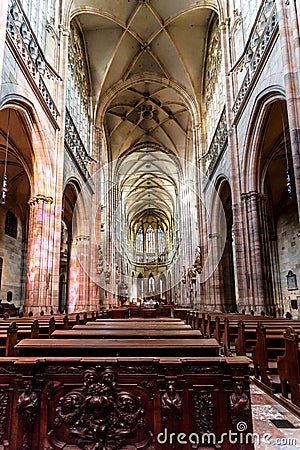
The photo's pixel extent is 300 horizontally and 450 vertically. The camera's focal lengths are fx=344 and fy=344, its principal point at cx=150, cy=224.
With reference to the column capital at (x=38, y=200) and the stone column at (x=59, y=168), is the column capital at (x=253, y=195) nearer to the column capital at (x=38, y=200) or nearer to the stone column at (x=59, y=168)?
the stone column at (x=59, y=168)

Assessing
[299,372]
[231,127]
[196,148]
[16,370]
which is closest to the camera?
[16,370]

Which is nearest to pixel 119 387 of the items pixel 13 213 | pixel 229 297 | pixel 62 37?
pixel 62 37

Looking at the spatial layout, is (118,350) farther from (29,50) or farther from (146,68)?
(146,68)

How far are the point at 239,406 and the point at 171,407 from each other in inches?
20.8

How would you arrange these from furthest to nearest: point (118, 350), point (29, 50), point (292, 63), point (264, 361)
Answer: point (29, 50), point (292, 63), point (264, 361), point (118, 350)

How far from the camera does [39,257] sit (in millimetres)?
12297

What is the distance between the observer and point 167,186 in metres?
42.5

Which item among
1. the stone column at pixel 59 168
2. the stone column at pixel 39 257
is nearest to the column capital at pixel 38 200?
the stone column at pixel 39 257

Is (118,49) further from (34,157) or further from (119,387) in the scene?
(119,387)

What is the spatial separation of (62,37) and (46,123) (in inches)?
200

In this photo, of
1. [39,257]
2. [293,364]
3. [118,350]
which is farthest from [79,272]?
[118,350]

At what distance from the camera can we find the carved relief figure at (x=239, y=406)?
265cm

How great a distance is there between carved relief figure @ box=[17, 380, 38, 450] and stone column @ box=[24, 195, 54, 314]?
9.58m

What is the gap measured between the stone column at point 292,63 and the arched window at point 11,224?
53.1 ft
